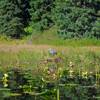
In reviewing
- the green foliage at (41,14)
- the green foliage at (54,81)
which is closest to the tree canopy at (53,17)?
the green foliage at (41,14)

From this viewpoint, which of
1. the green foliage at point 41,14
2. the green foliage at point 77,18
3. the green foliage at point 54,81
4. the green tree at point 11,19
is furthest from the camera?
the green foliage at point 41,14

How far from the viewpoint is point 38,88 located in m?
12.6

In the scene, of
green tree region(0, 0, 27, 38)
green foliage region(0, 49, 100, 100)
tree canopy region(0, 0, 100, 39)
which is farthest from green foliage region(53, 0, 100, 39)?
green foliage region(0, 49, 100, 100)

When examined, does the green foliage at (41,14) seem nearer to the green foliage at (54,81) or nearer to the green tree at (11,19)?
the green tree at (11,19)

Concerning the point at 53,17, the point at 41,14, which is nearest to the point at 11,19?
the point at 41,14

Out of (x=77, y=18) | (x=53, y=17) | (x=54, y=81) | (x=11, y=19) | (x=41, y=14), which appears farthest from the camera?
(x=41, y=14)

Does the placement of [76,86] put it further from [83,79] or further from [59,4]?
[59,4]

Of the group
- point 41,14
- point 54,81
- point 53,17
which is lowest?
point 54,81

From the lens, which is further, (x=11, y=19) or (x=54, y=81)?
(x=11, y=19)

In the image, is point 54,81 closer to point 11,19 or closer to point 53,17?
point 53,17

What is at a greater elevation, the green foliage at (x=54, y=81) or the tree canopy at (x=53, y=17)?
the tree canopy at (x=53, y=17)

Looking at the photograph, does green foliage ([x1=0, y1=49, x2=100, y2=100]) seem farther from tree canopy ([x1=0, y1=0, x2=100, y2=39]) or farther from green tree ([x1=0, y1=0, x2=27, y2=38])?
green tree ([x1=0, y1=0, x2=27, y2=38])

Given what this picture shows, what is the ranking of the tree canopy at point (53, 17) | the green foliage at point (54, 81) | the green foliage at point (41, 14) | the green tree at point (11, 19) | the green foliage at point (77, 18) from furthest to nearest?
the green foliage at point (41, 14) < the green tree at point (11, 19) < the tree canopy at point (53, 17) < the green foliage at point (77, 18) < the green foliage at point (54, 81)

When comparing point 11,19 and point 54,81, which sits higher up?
point 11,19
